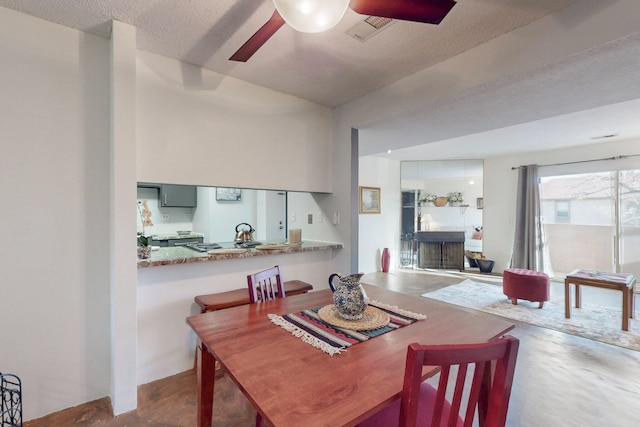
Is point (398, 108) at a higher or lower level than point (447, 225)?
higher

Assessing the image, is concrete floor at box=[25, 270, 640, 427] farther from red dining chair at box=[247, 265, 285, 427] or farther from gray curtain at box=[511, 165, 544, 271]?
gray curtain at box=[511, 165, 544, 271]

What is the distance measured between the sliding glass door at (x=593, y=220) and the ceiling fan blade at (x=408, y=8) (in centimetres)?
572

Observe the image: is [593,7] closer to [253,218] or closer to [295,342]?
[295,342]

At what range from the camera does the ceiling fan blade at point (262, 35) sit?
132cm

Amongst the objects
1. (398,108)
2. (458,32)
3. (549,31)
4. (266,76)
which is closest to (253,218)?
(266,76)

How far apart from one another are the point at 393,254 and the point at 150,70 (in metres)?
5.52

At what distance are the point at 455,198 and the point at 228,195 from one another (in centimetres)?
477

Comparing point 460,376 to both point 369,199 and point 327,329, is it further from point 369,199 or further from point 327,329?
point 369,199

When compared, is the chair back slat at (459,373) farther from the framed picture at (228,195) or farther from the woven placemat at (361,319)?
the framed picture at (228,195)

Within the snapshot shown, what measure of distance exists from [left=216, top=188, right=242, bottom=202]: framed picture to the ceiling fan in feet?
12.0

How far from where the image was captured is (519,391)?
2.09 metres

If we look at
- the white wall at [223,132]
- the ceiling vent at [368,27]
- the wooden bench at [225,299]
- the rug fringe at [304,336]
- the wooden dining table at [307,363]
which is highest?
the ceiling vent at [368,27]

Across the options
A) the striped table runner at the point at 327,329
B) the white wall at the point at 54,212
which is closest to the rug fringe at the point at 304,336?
the striped table runner at the point at 327,329

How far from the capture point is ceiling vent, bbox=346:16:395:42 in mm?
1716
